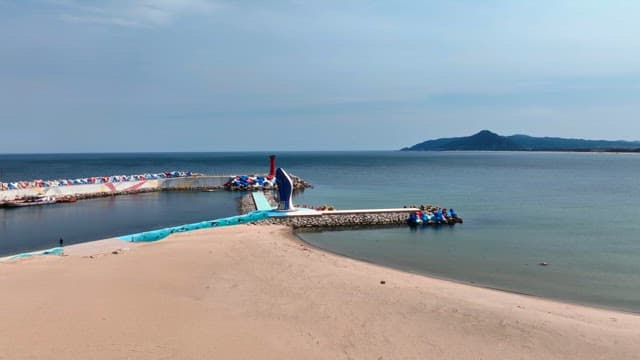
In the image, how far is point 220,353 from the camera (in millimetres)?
A: 9859

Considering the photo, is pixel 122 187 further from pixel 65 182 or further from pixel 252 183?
pixel 252 183

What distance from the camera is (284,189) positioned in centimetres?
3156

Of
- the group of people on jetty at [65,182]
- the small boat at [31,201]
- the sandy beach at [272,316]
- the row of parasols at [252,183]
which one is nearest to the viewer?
the sandy beach at [272,316]

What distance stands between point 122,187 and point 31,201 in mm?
10176

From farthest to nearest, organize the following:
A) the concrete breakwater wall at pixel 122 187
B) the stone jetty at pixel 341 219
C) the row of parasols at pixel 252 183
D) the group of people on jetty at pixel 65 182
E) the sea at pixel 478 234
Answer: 1. the row of parasols at pixel 252 183
2. the group of people on jetty at pixel 65 182
3. the concrete breakwater wall at pixel 122 187
4. the stone jetty at pixel 341 219
5. the sea at pixel 478 234

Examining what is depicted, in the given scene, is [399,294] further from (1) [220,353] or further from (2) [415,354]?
(1) [220,353]

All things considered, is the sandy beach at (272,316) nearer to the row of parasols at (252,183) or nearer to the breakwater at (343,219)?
the breakwater at (343,219)

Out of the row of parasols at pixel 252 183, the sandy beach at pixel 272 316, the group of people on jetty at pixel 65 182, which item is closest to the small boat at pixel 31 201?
the group of people on jetty at pixel 65 182

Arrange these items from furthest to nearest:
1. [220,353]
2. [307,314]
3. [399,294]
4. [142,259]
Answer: [142,259] < [399,294] < [307,314] < [220,353]

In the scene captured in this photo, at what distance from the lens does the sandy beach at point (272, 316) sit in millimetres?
10250

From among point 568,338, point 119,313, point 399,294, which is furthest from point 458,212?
point 119,313

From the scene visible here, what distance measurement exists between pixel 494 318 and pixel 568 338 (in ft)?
5.65

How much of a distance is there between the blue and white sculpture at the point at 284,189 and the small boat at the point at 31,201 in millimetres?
22207

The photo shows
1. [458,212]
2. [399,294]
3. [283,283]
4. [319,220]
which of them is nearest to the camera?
[399,294]
